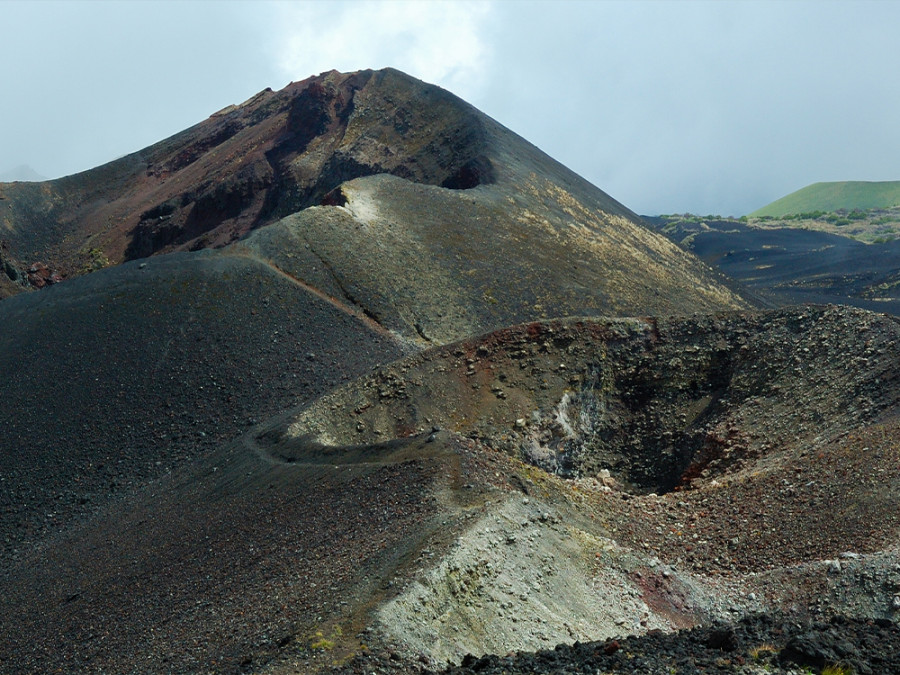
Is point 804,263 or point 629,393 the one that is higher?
point 804,263

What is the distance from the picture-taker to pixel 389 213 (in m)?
38.2

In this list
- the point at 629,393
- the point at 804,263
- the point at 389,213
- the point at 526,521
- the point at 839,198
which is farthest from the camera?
the point at 839,198

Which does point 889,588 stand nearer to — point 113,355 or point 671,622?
point 671,622

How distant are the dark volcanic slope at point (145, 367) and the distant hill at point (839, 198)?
129852 millimetres

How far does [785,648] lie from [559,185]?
38789 mm

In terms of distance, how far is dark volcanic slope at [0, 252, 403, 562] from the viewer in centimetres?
2377

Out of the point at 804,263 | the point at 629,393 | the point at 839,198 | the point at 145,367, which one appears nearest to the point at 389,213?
the point at 145,367

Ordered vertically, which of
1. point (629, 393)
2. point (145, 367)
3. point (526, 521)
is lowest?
point (526, 521)

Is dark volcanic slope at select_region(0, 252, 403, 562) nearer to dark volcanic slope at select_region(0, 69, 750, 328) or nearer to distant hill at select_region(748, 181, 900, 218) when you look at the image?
dark volcanic slope at select_region(0, 69, 750, 328)

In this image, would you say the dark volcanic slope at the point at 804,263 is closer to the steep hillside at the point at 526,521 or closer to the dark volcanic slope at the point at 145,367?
the dark volcanic slope at the point at 145,367

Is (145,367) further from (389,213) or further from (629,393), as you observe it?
(629,393)

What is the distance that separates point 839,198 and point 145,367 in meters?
144

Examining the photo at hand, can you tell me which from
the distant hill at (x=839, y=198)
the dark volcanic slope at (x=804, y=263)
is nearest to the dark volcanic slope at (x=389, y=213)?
the dark volcanic slope at (x=804, y=263)

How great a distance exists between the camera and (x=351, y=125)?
51.4 m
